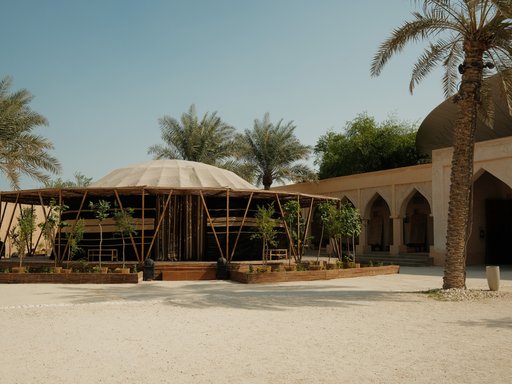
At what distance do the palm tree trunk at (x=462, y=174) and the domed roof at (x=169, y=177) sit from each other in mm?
10901

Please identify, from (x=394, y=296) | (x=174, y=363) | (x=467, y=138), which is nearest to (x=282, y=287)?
→ (x=394, y=296)

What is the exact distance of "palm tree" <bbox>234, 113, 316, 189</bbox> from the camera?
33.0m

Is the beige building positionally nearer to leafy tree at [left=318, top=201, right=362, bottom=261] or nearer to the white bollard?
leafy tree at [left=318, top=201, right=362, bottom=261]

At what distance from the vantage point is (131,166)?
24797mm

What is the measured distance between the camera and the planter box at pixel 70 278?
16.2 meters

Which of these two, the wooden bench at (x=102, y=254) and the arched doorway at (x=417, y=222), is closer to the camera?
the wooden bench at (x=102, y=254)

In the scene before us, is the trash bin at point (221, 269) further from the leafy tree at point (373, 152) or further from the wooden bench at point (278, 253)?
the leafy tree at point (373, 152)

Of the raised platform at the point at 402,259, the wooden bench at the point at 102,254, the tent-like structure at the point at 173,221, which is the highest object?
the tent-like structure at the point at 173,221

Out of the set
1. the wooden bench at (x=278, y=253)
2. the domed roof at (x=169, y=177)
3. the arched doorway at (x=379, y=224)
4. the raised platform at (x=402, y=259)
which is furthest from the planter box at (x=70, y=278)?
the arched doorway at (x=379, y=224)

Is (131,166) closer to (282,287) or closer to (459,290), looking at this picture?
(282,287)

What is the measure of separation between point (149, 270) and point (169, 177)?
6.18 metres

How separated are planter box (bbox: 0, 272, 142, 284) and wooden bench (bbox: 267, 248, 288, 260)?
6.93 metres

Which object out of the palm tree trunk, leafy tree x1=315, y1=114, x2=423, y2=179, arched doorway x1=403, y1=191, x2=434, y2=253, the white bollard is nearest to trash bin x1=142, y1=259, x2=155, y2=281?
the palm tree trunk

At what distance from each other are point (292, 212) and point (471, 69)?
27.1ft
